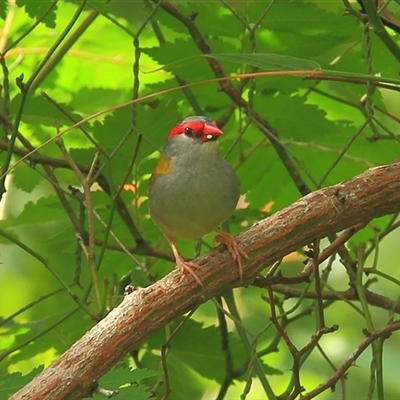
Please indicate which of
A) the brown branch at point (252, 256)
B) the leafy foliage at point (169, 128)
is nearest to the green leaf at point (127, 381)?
the brown branch at point (252, 256)

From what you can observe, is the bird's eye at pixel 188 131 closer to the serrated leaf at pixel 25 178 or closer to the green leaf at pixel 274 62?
the serrated leaf at pixel 25 178

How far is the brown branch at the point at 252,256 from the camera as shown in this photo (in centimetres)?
190

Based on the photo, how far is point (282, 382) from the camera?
373cm

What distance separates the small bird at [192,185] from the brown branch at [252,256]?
1.16ft

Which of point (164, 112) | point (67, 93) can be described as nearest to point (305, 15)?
point (164, 112)

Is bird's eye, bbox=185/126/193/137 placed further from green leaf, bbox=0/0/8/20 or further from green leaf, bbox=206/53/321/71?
green leaf, bbox=206/53/321/71

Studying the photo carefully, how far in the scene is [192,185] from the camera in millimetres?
2641

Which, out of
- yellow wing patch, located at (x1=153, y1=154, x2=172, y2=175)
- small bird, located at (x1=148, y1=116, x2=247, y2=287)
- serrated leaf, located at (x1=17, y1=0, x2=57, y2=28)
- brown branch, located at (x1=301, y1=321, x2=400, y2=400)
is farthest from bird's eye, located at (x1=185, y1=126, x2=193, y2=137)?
brown branch, located at (x1=301, y1=321, x2=400, y2=400)

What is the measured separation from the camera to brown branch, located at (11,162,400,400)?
1.90 metres

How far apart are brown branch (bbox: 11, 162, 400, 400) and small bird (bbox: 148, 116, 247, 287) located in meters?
0.35

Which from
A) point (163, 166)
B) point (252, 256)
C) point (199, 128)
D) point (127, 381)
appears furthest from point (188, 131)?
point (127, 381)

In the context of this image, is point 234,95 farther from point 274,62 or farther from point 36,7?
point 274,62

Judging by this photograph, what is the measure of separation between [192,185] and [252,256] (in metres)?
0.61

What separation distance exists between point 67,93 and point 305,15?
3.48ft
